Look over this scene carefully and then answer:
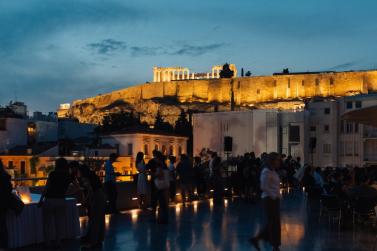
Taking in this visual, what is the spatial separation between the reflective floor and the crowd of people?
44 centimetres

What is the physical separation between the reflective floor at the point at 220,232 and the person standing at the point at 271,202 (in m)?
0.57

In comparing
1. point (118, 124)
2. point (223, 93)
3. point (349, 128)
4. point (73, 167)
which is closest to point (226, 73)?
point (223, 93)

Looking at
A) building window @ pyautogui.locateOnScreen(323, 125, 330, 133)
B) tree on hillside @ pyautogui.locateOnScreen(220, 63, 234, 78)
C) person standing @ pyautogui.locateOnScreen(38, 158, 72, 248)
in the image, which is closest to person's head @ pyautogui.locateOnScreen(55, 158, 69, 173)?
person standing @ pyautogui.locateOnScreen(38, 158, 72, 248)

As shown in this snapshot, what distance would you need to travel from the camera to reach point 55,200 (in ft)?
28.3

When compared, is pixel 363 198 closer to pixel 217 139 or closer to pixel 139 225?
pixel 139 225

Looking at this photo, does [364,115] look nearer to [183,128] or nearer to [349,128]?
[349,128]

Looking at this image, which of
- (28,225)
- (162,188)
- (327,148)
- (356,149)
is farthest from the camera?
(327,148)

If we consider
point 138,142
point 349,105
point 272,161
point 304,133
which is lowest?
point 272,161

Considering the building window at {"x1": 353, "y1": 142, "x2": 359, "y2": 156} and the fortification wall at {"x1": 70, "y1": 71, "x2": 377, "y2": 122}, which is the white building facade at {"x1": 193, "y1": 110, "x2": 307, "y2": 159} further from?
the fortification wall at {"x1": 70, "y1": 71, "x2": 377, "y2": 122}

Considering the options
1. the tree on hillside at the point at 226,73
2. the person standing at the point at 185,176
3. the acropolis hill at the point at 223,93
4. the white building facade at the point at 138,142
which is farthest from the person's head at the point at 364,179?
the tree on hillside at the point at 226,73

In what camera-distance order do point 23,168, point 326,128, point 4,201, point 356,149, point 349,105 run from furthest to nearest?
point 23,168
point 326,128
point 349,105
point 356,149
point 4,201

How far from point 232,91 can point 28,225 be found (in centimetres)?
9896

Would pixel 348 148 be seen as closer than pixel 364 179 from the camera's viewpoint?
No

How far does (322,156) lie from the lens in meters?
53.4
